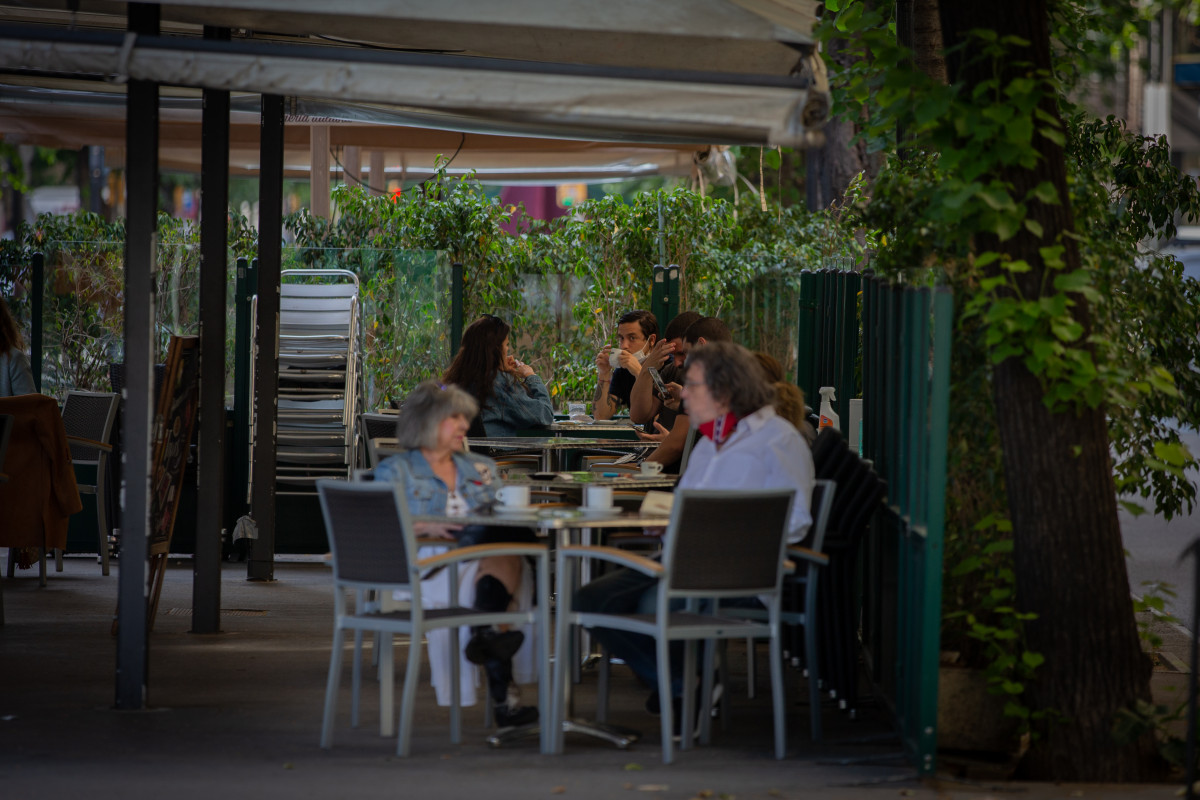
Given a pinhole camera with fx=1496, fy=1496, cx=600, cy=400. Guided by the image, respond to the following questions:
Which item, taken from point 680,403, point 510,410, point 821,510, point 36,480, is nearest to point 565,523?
point 821,510

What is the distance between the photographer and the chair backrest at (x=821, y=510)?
5734 millimetres

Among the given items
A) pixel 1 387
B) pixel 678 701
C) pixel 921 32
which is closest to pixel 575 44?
pixel 921 32

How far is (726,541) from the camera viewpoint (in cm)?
529

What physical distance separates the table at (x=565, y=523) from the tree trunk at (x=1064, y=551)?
4.38 feet

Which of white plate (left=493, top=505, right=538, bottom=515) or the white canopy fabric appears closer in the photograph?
the white canopy fabric

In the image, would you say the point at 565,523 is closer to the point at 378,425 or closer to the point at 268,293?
the point at 378,425

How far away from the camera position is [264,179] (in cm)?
879

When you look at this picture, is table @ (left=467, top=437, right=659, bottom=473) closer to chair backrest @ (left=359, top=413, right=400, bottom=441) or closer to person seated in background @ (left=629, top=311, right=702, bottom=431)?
chair backrest @ (left=359, top=413, right=400, bottom=441)

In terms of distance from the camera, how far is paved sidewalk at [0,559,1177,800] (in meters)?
4.88

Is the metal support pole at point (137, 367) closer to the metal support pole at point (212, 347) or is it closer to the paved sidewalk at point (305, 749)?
the paved sidewalk at point (305, 749)

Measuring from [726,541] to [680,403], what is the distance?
3.65 m

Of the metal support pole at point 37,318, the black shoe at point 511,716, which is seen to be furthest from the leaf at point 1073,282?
the metal support pole at point 37,318

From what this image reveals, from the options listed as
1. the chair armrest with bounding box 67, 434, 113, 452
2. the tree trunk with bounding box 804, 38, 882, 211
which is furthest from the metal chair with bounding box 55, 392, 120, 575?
the tree trunk with bounding box 804, 38, 882, 211

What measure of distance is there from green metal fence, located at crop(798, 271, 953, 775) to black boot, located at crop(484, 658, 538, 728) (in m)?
1.40
